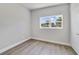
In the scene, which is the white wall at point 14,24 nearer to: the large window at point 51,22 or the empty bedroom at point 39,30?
the empty bedroom at point 39,30

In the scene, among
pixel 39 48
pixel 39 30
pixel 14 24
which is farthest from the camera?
pixel 14 24

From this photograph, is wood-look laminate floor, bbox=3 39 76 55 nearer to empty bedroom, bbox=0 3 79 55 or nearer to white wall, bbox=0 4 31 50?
empty bedroom, bbox=0 3 79 55

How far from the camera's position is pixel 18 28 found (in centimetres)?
223

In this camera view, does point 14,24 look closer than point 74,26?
No

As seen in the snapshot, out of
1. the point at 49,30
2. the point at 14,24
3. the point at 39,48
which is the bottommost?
the point at 39,48

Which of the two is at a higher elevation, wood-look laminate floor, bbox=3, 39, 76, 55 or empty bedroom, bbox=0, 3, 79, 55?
empty bedroom, bbox=0, 3, 79, 55

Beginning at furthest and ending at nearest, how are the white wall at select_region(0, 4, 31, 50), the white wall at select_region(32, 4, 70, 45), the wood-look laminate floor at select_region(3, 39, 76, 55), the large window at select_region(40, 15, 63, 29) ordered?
the white wall at select_region(0, 4, 31, 50) → the white wall at select_region(32, 4, 70, 45) → the large window at select_region(40, 15, 63, 29) → the wood-look laminate floor at select_region(3, 39, 76, 55)

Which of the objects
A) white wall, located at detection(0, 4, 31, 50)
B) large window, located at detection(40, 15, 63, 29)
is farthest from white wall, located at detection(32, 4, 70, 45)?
white wall, located at detection(0, 4, 31, 50)

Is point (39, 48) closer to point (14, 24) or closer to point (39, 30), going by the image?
point (39, 30)

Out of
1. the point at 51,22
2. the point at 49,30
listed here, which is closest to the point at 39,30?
the point at 49,30

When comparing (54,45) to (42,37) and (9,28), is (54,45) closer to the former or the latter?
(42,37)

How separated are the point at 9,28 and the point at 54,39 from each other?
1.30 metres

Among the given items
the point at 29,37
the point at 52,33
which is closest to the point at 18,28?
the point at 29,37

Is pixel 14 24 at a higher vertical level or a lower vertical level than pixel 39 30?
higher
